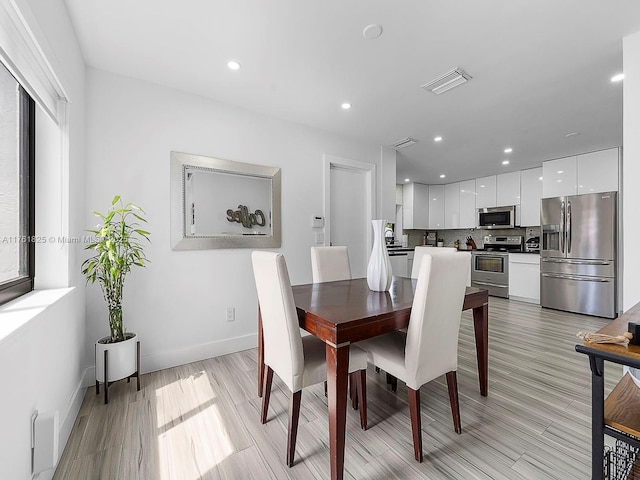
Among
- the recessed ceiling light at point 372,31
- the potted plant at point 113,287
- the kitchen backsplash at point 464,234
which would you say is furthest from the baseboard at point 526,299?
the potted plant at point 113,287

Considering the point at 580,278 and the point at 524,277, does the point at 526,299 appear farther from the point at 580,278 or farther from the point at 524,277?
the point at 580,278

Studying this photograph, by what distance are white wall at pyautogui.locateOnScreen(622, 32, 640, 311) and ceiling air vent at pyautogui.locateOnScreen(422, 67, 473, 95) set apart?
93 centimetres

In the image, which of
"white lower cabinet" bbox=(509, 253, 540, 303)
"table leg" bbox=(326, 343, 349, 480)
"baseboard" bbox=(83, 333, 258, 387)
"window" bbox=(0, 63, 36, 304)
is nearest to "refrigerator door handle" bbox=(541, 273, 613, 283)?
"white lower cabinet" bbox=(509, 253, 540, 303)

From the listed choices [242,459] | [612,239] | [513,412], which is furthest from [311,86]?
[612,239]

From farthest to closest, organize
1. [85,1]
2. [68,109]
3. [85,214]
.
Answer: [85,214] → [68,109] → [85,1]

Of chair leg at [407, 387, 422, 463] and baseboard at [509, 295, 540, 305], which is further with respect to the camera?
baseboard at [509, 295, 540, 305]

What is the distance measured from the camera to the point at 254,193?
2932 mm

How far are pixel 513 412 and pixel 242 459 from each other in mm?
1671

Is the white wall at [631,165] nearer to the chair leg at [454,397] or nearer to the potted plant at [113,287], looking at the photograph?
the chair leg at [454,397]

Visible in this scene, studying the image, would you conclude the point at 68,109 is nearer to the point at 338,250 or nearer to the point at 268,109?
the point at 268,109

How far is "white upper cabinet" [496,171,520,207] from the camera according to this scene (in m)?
5.31

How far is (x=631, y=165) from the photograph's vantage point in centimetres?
188

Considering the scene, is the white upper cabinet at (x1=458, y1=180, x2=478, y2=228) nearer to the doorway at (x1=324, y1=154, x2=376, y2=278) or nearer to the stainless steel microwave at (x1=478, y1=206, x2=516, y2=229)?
the stainless steel microwave at (x1=478, y1=206, x2=516, y2=229)

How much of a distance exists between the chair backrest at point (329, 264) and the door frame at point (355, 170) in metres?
0.81
